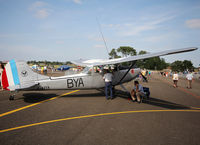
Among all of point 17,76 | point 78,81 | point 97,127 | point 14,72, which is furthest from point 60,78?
point 97,127

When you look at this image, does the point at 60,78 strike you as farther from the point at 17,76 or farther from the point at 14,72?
the point at 14,72

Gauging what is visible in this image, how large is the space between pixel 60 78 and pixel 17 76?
2.23 meters

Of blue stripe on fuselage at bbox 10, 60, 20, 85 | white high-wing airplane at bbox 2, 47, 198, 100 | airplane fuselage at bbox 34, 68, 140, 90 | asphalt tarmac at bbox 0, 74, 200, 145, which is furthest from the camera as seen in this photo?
airplane fuselage at bbox 34, 68, 140, 90

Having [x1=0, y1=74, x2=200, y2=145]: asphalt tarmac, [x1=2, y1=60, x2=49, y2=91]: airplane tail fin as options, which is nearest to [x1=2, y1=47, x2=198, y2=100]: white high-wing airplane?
[x1=2, y1=60, x2=49, y2=91]: airplane tail fin

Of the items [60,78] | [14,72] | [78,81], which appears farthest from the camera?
[78,81]

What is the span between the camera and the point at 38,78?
7.45 meters

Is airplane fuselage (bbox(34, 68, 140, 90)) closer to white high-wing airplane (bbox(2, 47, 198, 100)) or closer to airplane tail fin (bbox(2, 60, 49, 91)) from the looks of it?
white high-wing airplane (bbox(2, 47, 198, 100))

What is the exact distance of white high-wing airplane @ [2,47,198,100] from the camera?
6.75 metres

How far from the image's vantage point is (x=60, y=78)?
7723 millimetres

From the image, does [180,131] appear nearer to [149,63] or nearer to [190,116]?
[190,116]

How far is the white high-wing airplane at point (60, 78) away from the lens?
675 centimetres

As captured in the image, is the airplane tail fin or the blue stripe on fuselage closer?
the airplane tail fin

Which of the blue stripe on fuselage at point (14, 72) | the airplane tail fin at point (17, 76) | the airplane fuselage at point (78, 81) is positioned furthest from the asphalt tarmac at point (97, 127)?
the airplane fuselage at point (78, 81)

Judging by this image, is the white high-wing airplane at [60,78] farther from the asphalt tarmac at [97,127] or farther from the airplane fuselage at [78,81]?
the asphalt tarmac at [97,127]
